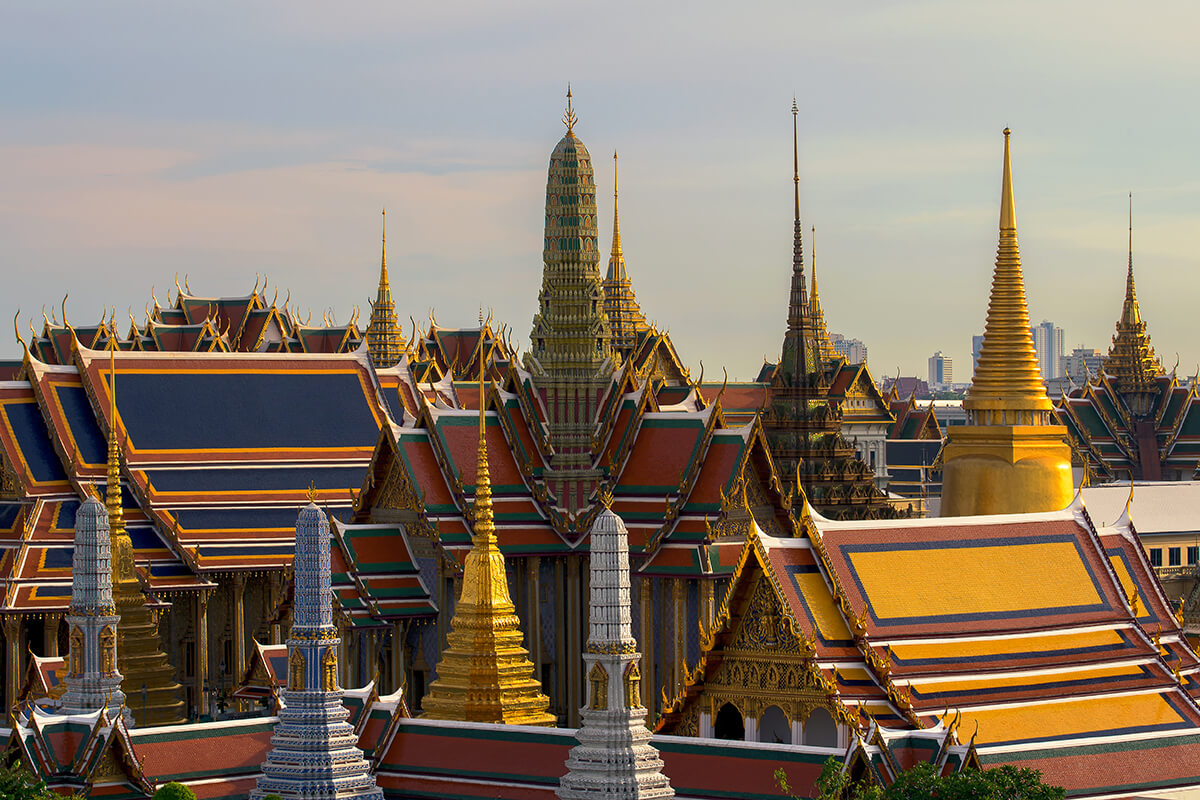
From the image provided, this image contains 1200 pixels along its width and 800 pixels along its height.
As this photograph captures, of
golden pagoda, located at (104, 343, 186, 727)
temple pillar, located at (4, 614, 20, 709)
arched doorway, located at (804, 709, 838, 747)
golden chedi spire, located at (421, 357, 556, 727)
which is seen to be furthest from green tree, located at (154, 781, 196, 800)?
temple pillar, located at (4, 614, 20, 709)

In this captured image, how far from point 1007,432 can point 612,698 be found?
19256 millimetres

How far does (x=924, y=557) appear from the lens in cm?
3553

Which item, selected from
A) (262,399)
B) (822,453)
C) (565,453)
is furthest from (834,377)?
(565,453)

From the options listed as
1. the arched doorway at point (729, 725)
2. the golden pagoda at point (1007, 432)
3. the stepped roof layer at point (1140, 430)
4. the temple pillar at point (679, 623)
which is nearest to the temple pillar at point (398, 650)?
the temple pillar at point (679, 623)

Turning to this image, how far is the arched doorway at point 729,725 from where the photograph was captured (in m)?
34.0

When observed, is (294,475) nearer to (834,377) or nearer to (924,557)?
(924,557)

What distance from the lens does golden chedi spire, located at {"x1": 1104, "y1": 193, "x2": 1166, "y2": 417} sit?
291 ft

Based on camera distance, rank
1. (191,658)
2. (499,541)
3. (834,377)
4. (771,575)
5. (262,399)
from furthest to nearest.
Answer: (834,377) < (262,399) < (191,658) < (499,541) < (771,575)

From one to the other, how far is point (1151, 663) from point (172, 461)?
2242cm

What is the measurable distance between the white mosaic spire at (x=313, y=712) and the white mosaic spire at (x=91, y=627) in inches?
134

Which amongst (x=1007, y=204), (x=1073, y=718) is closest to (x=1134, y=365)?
(x=1007, y=204)

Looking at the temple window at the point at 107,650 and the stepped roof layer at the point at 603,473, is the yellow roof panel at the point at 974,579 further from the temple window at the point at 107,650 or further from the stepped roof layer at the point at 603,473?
the temple window at the point at 107,650

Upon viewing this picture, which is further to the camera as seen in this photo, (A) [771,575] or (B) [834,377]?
(B) [834,377]

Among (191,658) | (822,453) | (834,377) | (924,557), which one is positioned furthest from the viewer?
(834,377)
